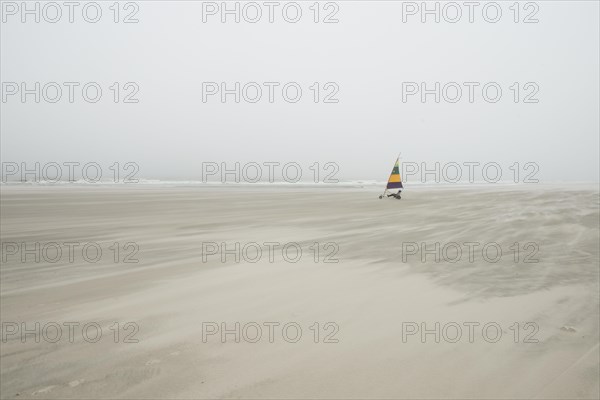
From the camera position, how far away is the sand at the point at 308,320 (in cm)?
233

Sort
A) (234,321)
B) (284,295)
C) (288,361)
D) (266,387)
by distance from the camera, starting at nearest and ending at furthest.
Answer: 1. (266,387)
2. (288,361)
3. (234,321)
4. (284,295)

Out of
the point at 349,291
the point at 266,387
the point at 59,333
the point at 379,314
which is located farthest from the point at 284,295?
the point at 59,333

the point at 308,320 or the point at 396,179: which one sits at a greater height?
the point at 396,179

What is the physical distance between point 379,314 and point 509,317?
1292mm

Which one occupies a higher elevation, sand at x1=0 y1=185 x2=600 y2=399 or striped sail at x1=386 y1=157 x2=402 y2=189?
striped sail at x1=386 y1=157 x2=402 y2=189

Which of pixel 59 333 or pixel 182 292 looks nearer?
pixel 59 333

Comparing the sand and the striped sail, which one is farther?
the striped sail

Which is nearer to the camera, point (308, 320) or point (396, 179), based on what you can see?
point (308, 320)

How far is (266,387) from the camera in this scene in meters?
2.28

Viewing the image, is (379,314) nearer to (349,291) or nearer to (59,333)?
(349,291)

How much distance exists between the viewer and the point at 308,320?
11.1 ft

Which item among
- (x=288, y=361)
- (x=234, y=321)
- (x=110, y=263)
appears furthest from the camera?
(x=110, y=263)

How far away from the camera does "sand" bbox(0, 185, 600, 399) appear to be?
2.33m

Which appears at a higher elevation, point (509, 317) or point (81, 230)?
point (81, 230)
